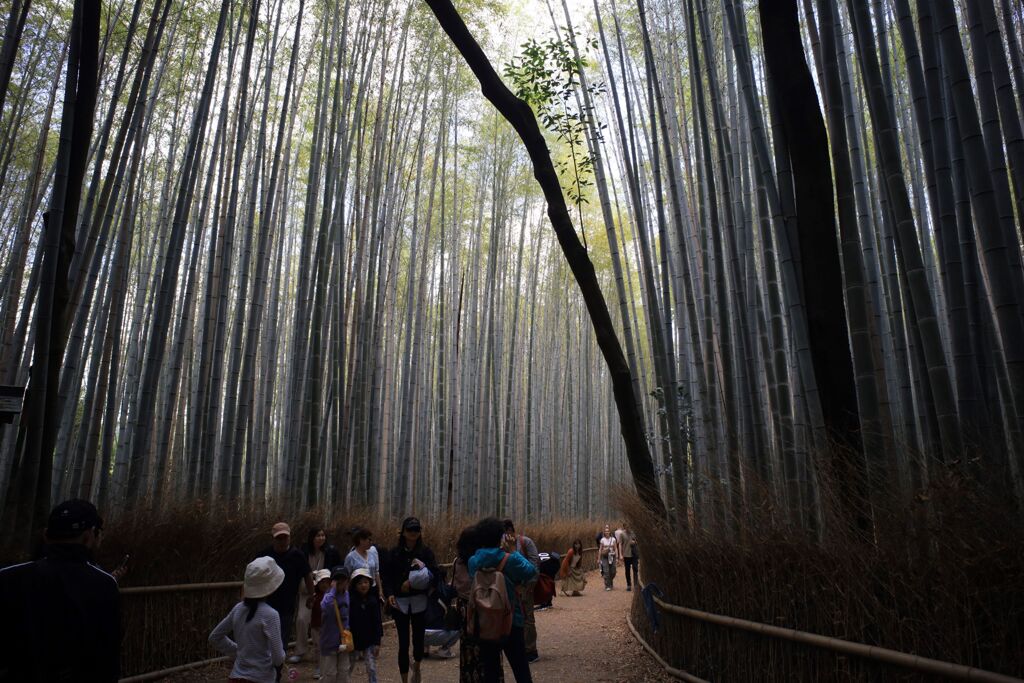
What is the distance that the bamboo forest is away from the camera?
2420mm

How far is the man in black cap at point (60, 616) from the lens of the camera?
1.62 m

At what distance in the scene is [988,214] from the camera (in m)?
2.30

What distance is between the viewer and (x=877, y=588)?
7.12 ft

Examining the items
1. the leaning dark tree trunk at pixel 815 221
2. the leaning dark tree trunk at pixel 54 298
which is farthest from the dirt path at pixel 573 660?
the leaning dark tree trunk at pixel 815 221

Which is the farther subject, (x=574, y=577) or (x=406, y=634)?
(x=574, y=577)

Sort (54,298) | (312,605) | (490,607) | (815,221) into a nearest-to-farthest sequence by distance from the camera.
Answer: (490,607) < (815,221) < (54,298) < (312,605)

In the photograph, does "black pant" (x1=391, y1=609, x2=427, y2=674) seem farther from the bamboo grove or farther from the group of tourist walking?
the bamboo grove

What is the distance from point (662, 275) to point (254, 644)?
4.66m

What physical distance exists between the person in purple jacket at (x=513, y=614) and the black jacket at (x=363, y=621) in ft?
4.39

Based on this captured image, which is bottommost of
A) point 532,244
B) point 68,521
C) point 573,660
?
point 573,660

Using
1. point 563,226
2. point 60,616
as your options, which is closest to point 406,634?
point 60,616

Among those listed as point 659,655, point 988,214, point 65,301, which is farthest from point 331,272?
point 988,214

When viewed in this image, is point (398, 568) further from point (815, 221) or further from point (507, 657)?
point (815, 221)

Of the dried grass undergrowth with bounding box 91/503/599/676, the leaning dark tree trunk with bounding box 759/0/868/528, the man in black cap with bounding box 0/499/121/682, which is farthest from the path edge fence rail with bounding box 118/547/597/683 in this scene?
the leaning dark tree trunk with bounding box 759/0/868/528
